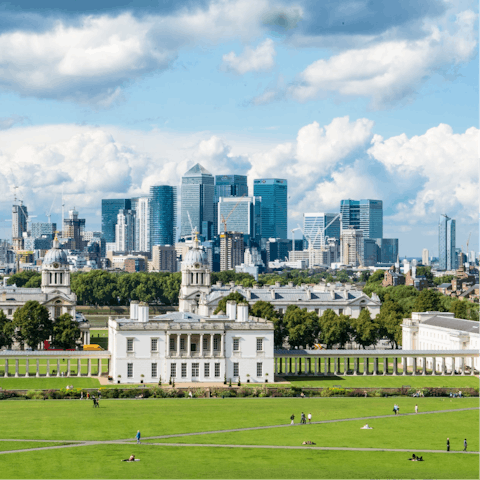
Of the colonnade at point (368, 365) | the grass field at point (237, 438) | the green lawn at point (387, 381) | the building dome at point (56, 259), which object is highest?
the building dome at point (56, 259)

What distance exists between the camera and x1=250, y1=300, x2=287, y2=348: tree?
475 ft

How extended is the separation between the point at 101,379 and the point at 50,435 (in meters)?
39.7

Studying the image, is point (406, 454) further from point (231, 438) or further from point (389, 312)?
point (389, 312)

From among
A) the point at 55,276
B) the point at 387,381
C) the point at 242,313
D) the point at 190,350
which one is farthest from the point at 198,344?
the point at 55,276

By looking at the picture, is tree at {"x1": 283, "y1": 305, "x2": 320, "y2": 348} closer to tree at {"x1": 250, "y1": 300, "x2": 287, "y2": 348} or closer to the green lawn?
tree at {"x1": 250, "y1": 300, "x2": 287, "y2": 348}

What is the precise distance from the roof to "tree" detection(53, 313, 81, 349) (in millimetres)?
49783

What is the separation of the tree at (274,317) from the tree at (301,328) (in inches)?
40.0

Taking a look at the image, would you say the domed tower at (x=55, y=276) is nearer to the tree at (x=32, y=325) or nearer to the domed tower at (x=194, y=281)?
the domed tower at (x=194, y=281)

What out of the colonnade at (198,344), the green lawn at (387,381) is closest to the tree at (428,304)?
the green lawn at (387,381)

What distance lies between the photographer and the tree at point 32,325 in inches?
5246

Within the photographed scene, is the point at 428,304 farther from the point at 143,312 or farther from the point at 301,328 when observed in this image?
the point at 143,312

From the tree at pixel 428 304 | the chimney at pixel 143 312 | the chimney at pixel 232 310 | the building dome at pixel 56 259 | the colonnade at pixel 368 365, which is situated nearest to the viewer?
the chimney at pixel 143 312

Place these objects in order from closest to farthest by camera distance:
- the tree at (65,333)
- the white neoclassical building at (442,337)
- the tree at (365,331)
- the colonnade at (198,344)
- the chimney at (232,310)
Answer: the colonnade at (198,344) → the chimney at (232,310) → the white neoclassical building at (442,337) → the tree at (65,333) → the tree at (365,331)

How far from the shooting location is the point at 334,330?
141 meters
